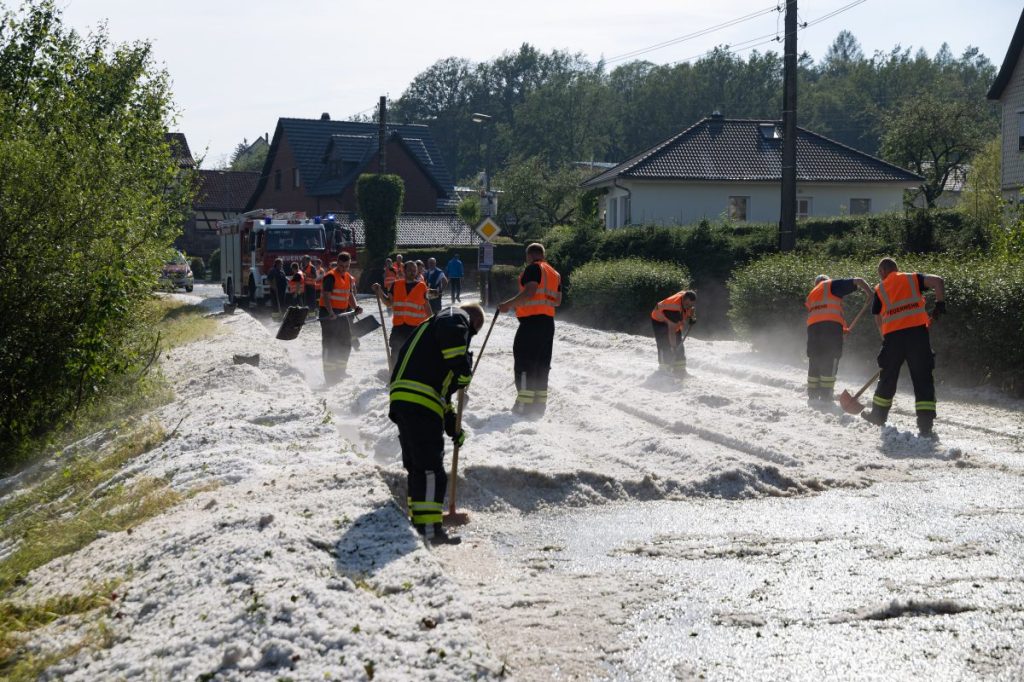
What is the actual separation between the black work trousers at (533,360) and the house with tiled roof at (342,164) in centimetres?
4778

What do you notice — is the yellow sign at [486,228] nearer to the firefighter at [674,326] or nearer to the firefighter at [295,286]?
the firefighter at [295,286]

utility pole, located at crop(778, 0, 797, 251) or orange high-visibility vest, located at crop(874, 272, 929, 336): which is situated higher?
utility pole, located at crop(778, 0, 797, 251)

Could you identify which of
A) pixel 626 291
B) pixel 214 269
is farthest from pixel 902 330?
pixel 214 269

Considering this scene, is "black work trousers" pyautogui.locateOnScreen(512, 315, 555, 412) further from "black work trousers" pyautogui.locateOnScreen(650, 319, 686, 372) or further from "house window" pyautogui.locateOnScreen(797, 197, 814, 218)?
"house window" pyautogui.locateOnScreen(797, 197, 814, 218)

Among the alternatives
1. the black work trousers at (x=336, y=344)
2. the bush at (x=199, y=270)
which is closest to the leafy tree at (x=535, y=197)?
the bush at (x=199, y=270)

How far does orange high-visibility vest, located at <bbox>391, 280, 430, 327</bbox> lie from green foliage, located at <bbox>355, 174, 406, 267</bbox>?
30.0 metres

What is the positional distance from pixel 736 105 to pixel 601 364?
99522 millimetres

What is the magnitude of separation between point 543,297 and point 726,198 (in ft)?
112

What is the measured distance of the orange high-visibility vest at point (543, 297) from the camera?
1280 cm

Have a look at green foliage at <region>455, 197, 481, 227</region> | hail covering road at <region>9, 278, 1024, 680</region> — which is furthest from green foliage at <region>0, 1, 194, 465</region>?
green foliage at <region>455, 197, 481, 227</region>

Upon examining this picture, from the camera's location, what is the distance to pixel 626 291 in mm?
25547

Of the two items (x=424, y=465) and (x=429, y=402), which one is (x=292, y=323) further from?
(x=424, y=465)

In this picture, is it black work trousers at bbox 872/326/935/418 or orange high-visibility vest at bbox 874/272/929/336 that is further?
orange high-visibility vest at bbox 874/272/929/336

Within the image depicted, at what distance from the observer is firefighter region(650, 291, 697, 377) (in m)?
15.2
